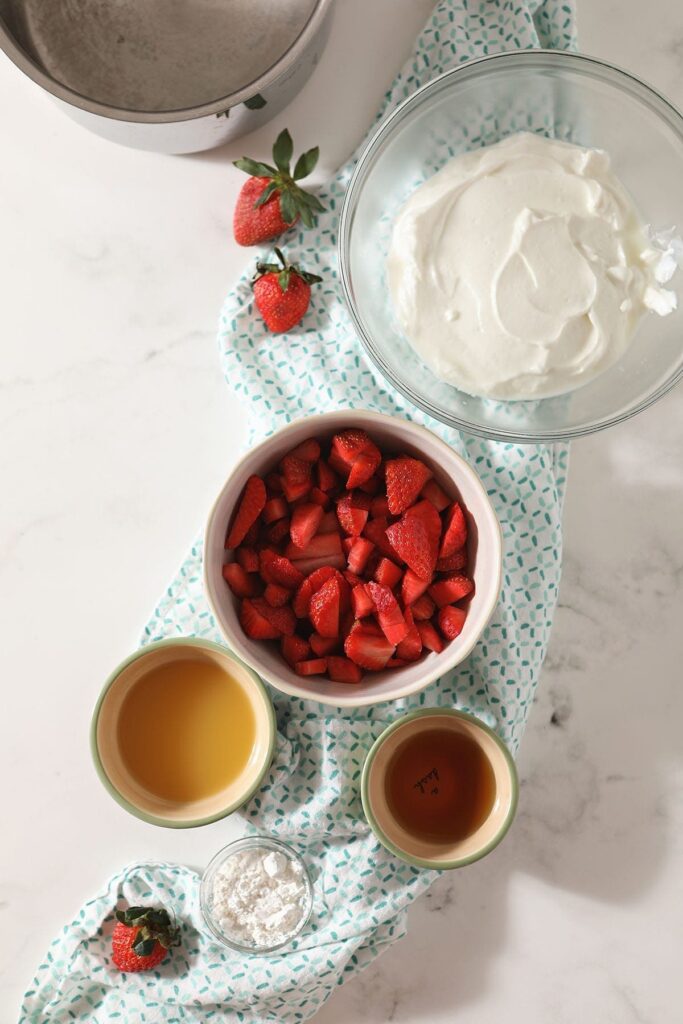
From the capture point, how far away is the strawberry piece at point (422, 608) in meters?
1.42

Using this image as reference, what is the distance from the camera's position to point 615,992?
1692mm

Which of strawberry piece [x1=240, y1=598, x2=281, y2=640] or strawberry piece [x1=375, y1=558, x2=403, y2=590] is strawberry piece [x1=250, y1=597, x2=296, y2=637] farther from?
strawberry piece [x1=375, y1=558, x2=403, y2=590]

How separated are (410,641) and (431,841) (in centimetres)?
36

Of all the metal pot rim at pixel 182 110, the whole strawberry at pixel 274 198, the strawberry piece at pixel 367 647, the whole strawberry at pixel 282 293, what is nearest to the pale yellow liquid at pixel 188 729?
the strawberry piece at pixel 367 647

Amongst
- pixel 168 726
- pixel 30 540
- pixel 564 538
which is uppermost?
pixel 30 540

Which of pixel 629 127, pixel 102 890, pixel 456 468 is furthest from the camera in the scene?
pixel 102 890

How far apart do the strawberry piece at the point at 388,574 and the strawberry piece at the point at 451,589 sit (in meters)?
0.06

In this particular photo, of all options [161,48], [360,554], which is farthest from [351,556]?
[161,48]

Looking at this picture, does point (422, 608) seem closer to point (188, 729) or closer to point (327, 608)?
point (327, 608)

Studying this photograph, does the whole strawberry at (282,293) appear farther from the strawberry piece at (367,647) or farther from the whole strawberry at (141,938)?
the whole strawberry at (141,938)

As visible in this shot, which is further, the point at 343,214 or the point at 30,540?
the point at 30,540

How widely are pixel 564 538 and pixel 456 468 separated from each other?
0.39m

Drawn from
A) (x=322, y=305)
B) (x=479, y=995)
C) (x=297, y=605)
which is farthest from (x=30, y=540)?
(x=479, y=995)

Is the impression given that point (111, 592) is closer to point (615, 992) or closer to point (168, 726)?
point (168, 726)
